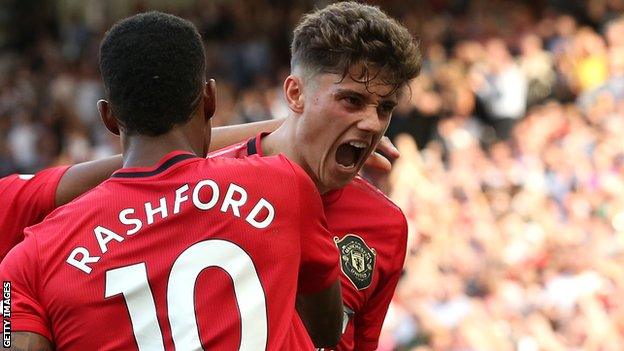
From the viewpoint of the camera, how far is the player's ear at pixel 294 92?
4727 millimetres

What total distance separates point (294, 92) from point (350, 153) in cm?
31

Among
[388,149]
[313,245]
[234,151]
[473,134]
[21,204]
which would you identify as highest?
[313,245]

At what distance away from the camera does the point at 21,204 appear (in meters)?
4.12

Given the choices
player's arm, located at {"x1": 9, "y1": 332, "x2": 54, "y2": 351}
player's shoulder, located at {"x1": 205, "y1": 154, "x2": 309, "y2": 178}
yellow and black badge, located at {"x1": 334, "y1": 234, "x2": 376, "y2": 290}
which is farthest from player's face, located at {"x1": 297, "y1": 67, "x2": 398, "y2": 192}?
player's arm, located at {"x1": 9, "y1": 332, "x2": 54, "y2": 351}

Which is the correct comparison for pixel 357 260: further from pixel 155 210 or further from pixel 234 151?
pixel 155 210

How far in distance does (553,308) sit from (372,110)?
26.5ft

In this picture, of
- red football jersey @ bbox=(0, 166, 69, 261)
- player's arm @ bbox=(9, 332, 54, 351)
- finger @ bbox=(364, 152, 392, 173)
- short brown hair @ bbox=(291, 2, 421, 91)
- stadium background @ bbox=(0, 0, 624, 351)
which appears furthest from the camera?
stadium background @ bbox=(0, 0, 624, 351)

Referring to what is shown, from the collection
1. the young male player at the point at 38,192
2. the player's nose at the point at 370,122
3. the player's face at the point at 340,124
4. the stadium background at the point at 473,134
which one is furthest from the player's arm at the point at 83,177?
the stadium background at the point at 473,134

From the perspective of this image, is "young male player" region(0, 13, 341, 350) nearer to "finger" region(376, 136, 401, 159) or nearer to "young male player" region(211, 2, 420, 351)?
"young male player" region(211, 2, 420, 351)

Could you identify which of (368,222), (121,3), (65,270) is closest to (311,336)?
(65,270)

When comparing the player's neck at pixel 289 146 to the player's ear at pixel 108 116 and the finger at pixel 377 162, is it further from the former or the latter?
the player's ear at pixel 108 116

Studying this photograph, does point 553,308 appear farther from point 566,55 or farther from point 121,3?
point 121,3

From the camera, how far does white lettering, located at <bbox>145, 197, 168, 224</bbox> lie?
Answer: 3.37 meters

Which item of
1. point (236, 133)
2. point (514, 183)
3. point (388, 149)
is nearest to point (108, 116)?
point (236, 133)
